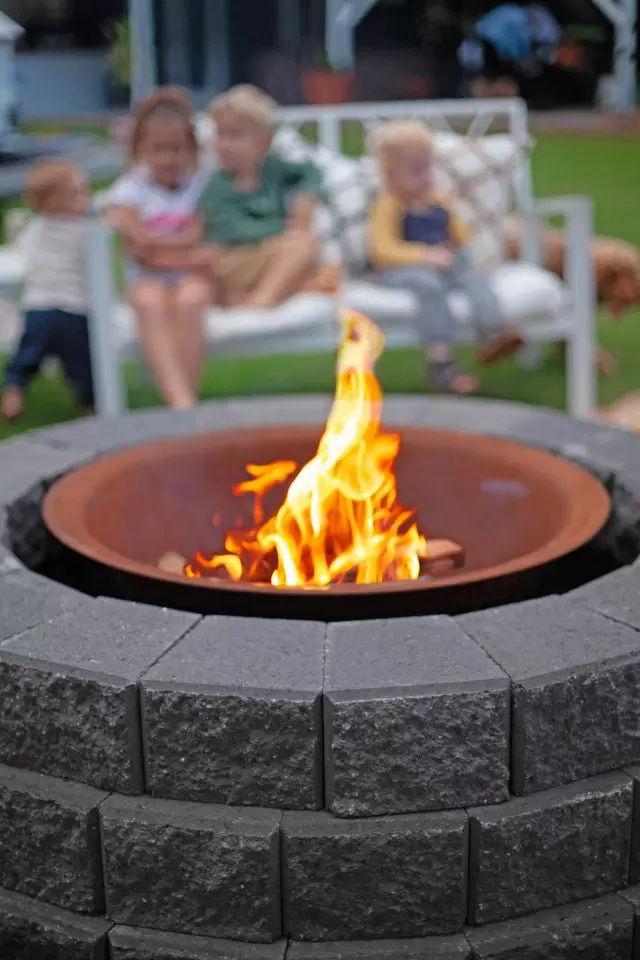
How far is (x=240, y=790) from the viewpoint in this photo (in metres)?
1.64

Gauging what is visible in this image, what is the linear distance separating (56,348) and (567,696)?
3775 mm

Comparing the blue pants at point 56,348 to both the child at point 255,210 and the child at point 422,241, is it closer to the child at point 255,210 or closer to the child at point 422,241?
the child at point 255,210

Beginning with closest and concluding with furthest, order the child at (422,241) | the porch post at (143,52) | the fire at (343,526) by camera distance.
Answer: the fire at (343,526) → the child at (422,241) → the porch post at (143,52)

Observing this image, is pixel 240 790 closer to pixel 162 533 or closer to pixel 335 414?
pixel 162 533

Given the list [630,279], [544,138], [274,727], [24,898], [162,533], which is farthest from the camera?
[544,138]

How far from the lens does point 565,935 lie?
1674mm

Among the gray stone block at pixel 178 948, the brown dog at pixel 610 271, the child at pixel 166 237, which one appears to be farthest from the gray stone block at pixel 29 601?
the brown dog at pixel 610 271

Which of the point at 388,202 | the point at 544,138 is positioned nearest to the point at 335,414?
the point at 388,202

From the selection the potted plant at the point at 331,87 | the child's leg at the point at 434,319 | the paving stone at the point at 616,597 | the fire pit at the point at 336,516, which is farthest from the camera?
the potted plant at the point at 331,87

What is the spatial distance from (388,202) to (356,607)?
11.3ft

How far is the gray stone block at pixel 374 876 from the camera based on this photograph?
1604 mm

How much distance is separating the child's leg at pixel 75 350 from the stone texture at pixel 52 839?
3408 millimetres

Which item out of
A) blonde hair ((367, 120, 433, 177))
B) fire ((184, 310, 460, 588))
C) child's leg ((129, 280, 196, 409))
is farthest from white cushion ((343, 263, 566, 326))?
fire ((184, 310, 460, 588))

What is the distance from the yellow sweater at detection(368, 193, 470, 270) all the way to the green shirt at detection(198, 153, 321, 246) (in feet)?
0.94
